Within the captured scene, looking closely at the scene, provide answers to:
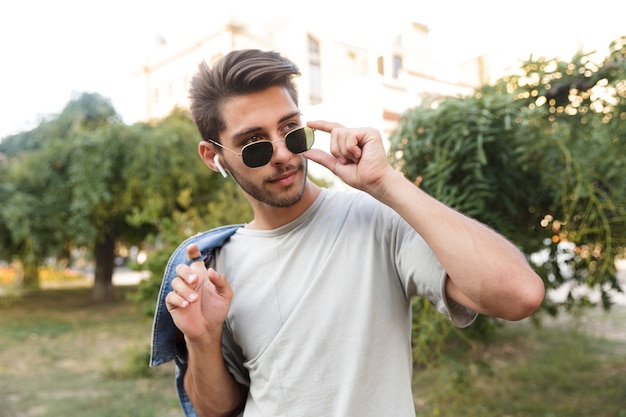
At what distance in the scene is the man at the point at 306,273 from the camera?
3.44 feet

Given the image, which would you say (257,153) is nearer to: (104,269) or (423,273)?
(423,273)

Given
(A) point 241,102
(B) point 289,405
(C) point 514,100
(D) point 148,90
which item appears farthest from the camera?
(D) point 148,90

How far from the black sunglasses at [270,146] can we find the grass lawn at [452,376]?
63.5 inches

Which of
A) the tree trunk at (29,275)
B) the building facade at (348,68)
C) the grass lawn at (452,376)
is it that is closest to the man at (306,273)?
the building facade at (348,68)

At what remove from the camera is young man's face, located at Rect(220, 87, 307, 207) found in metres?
1.34

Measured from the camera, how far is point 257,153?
1330 millimetres

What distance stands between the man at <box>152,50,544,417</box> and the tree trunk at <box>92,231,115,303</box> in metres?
11.1

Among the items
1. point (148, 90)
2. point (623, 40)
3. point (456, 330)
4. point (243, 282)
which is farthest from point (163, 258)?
point (148, 90)

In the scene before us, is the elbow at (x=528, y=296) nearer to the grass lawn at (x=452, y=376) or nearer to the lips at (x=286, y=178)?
the lips at (x=286, y=178)

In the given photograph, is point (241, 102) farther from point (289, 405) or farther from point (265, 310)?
point (289, 405)

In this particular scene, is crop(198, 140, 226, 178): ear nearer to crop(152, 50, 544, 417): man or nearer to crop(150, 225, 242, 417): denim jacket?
crop(152, 50, 544, 417): man

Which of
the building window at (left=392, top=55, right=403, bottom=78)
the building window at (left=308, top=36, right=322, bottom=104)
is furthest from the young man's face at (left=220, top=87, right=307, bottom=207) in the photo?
the building window at (left=308, top=36, right=322, bottom=104)

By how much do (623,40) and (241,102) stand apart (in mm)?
1546

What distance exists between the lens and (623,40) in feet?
6.46
